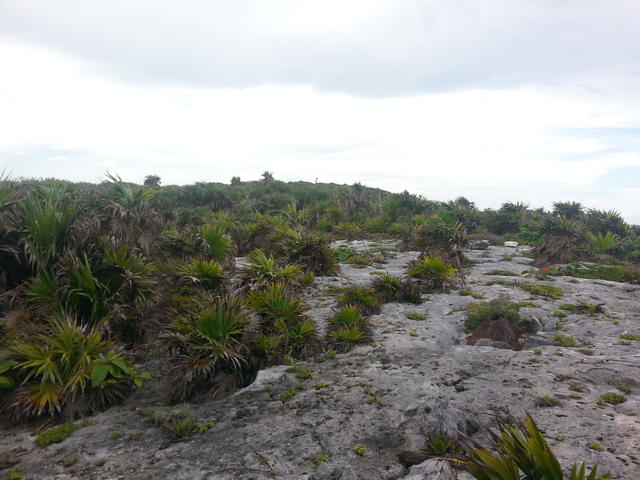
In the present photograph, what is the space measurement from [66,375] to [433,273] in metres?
8.73

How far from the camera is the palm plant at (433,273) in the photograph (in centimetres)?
1110

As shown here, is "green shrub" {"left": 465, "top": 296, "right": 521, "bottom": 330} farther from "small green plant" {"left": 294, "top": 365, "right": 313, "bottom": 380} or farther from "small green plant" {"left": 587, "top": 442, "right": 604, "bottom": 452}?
"small green plant" {"left": 587, "top": 442, "right": 604, "bottom": 452}

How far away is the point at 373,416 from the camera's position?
5.07 meters

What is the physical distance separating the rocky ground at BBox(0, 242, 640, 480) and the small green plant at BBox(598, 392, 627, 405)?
0.07 metres

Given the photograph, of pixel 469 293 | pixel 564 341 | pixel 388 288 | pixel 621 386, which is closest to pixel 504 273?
pixel 469 293

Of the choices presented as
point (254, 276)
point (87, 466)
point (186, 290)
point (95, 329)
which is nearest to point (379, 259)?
point (254, 276)

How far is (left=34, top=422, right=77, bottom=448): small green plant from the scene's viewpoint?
4.83 m

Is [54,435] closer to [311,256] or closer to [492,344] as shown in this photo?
[492,344]

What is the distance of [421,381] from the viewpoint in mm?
5891

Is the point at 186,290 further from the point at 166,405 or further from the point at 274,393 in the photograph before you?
the point at 274,393

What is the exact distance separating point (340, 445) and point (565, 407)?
9.70 ft

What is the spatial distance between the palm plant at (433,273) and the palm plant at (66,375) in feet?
24.8

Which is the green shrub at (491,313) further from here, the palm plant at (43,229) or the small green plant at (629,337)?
the palm plant at (43,229)

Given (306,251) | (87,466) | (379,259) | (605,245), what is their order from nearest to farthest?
(87,466)
(306,251)
(379,259)
(605,245)
